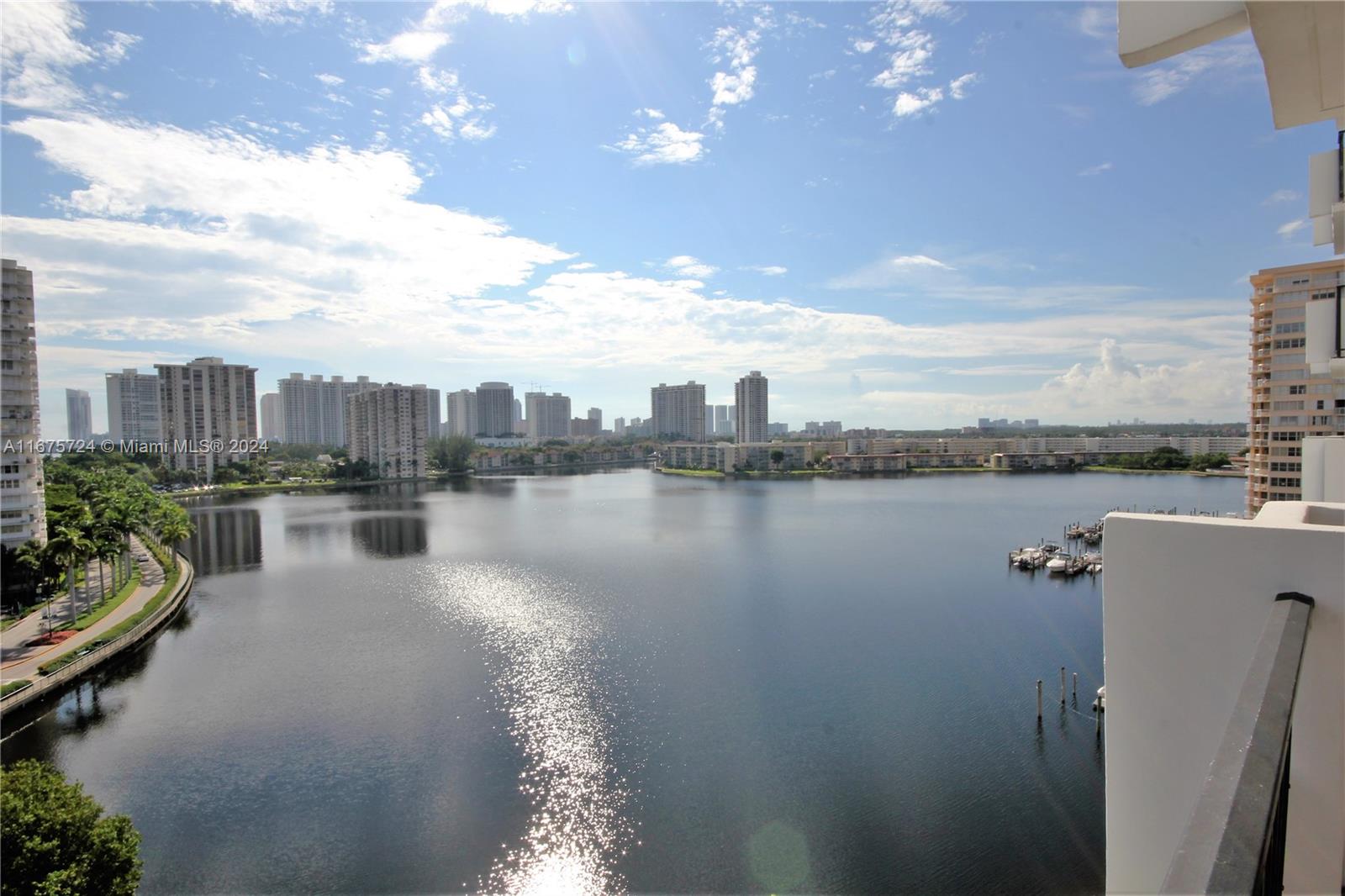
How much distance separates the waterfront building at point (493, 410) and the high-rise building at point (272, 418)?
18.3 m

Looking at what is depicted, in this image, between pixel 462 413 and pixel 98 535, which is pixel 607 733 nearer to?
pixel 98 535

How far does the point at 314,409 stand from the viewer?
5516 cm

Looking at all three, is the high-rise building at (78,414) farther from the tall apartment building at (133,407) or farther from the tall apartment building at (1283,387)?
the tall apartment building at (1283,387)

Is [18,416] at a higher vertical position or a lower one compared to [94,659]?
higher

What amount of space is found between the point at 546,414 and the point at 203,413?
46177mm

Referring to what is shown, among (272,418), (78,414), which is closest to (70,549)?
(78,414)

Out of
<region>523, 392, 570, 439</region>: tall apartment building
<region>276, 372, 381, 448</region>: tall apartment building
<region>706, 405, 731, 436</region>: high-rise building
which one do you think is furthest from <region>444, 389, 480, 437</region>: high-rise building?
<region>706, 405, 731, 436</region>: high-rise building

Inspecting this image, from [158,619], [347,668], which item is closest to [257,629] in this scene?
[158,619]

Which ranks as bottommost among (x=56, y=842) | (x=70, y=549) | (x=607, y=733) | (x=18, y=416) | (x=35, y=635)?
(x=607, y=733)

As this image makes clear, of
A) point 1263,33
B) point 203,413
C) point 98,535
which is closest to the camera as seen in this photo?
point 1263,33

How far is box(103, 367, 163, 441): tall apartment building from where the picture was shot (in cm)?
3098

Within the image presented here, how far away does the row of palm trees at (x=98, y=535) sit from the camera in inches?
338

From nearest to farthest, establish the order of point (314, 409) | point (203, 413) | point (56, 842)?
point (56, 842) < point (203, 413) < point (314, 409)

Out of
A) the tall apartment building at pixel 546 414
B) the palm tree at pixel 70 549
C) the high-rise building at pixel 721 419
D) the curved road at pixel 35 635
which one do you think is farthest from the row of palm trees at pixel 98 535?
the high-rise building at pixel 721 419
